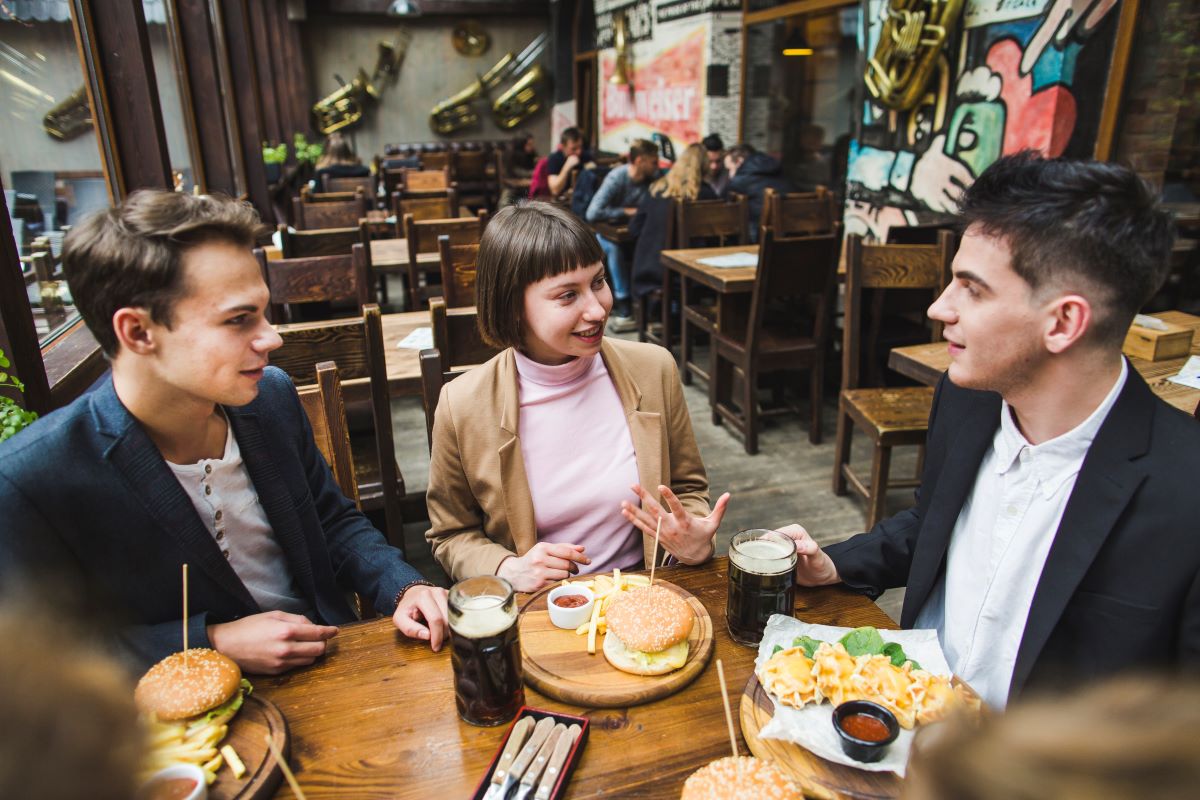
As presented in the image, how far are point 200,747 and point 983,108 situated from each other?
560cm

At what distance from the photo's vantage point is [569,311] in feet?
5.04

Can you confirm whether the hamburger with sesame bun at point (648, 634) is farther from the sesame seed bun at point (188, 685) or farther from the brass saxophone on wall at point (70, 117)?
the brass saxophone on wall at point (70, 117)

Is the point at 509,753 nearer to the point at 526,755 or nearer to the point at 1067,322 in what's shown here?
the point at 526,755

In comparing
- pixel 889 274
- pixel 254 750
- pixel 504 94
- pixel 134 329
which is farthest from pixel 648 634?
pixel 504 94

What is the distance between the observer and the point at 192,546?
3.93ft

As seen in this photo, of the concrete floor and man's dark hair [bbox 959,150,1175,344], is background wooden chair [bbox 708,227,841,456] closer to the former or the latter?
the concrete floor

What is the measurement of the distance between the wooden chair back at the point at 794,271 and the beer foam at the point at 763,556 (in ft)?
8.58

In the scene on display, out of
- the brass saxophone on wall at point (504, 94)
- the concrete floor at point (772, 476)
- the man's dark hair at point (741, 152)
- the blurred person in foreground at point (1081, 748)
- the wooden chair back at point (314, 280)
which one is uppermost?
the brass saxophone on wall at point (504, 94)

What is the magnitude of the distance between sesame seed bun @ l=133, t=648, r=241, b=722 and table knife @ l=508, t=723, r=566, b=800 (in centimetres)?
43

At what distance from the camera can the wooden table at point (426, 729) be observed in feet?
2.95

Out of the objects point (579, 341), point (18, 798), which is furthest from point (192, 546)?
point (18, 798)

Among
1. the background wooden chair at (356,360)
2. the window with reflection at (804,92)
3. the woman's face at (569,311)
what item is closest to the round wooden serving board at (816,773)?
the woman's face at (569,311)

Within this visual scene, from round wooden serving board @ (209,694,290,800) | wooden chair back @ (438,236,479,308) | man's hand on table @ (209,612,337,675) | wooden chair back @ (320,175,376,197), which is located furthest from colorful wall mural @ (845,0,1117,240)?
wooden chair back @ (320,175,376,197)

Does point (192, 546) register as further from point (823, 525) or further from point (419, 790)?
point (823, 525)
